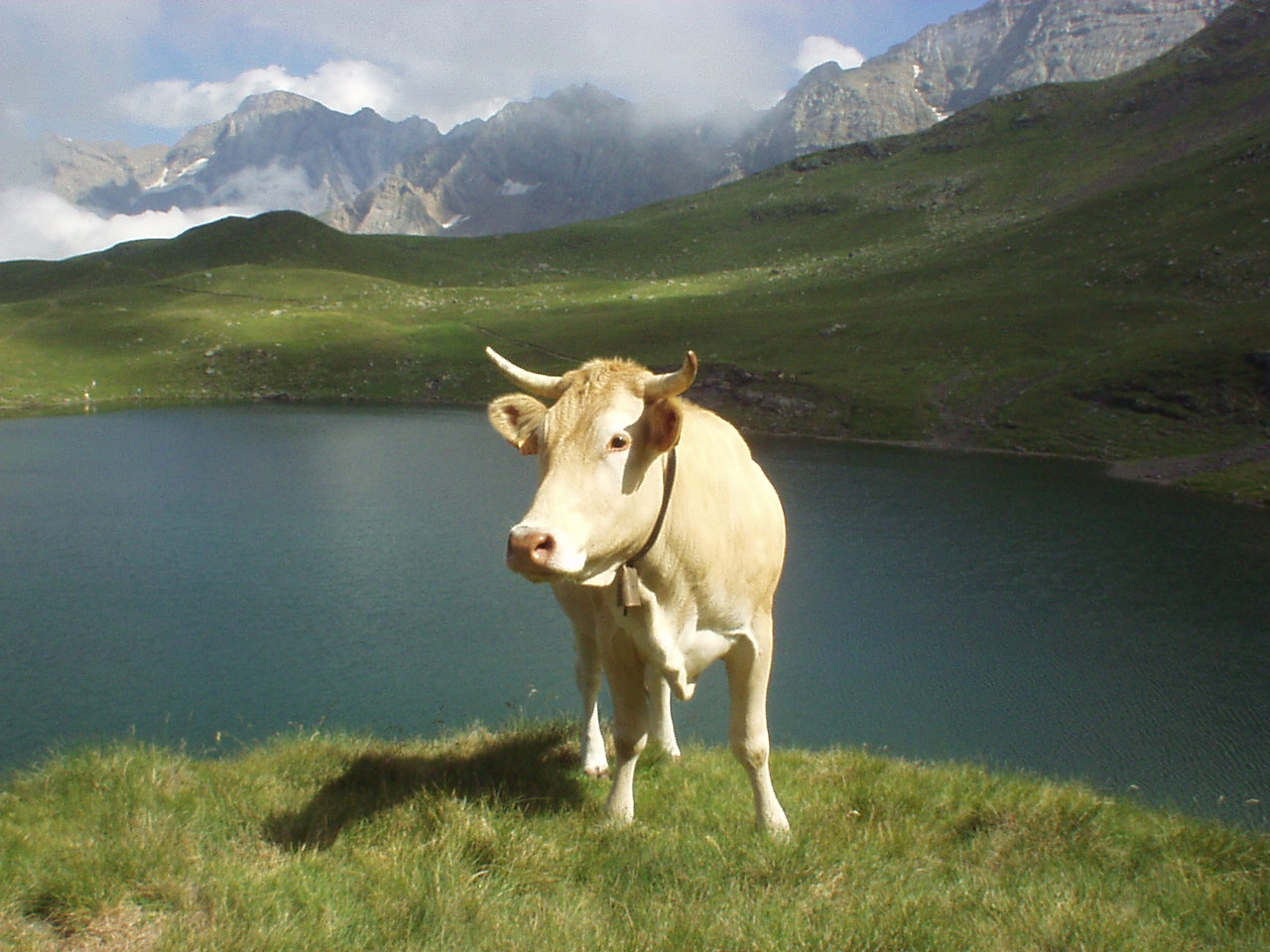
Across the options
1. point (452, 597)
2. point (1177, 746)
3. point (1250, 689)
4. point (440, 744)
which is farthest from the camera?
point (452, 597)

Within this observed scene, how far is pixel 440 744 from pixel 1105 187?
14853 centimetres

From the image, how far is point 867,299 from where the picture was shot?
99000 millimetres

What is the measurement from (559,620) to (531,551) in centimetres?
2080

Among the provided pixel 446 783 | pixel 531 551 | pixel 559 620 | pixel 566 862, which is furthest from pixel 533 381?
pixel 559 620

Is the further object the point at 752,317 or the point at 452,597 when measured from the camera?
the point at 752,317

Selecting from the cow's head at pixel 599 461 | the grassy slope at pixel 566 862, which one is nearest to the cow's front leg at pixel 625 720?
the grassy slope at pixel 566 862

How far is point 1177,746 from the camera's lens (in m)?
19.5

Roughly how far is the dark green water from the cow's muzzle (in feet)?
14.2

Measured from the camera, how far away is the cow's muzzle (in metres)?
4.52

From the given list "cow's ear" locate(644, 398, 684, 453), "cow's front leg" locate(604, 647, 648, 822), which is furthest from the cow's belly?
"cow's ear" locate(644, 398, 684, 453)

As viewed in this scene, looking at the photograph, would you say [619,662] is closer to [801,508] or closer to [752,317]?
[801,508]

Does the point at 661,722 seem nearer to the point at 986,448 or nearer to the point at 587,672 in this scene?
the point at 587,672

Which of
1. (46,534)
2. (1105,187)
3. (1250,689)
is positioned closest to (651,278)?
(1105,187)

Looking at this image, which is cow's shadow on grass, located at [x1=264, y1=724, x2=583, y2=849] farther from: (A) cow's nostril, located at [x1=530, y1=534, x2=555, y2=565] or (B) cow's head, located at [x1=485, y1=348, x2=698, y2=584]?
(A) cow's nostril, located at [x1=530, y1=534, x2=555, y2=565]
